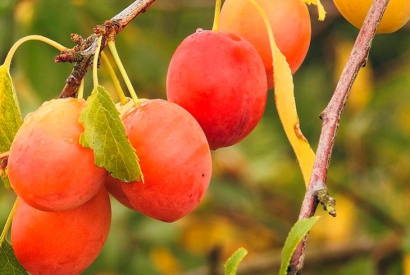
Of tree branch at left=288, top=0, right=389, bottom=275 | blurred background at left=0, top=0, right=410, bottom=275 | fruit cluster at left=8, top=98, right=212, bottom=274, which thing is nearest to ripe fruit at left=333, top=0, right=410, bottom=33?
tree branch at left=288, top=0, right=389, bottom=275

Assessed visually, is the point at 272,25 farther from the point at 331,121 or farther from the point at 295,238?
the point at 295,238

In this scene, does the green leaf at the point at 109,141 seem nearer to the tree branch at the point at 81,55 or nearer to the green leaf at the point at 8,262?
the tree branch at the point at 81,55

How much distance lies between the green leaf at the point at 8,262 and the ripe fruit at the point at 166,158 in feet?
0.52

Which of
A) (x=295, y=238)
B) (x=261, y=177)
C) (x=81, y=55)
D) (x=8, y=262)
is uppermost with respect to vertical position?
(x=81, y=55)

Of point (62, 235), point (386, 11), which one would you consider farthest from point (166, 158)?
point (386, 11)

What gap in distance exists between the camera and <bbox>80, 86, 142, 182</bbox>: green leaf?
73cm

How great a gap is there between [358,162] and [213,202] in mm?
393

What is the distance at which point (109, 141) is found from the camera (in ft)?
2.43

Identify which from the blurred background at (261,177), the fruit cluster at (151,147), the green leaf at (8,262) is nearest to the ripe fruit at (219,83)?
the fruit cluster at (151,147)

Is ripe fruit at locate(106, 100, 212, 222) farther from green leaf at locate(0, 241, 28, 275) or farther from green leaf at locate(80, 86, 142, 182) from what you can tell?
green leaf at locate(0, 241, 28, 275)

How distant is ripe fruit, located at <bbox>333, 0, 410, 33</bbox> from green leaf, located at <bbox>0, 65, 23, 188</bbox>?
40 cm

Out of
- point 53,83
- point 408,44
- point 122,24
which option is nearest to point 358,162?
point 408,44

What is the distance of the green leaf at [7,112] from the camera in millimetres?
823

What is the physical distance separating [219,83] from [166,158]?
0.36 ft
